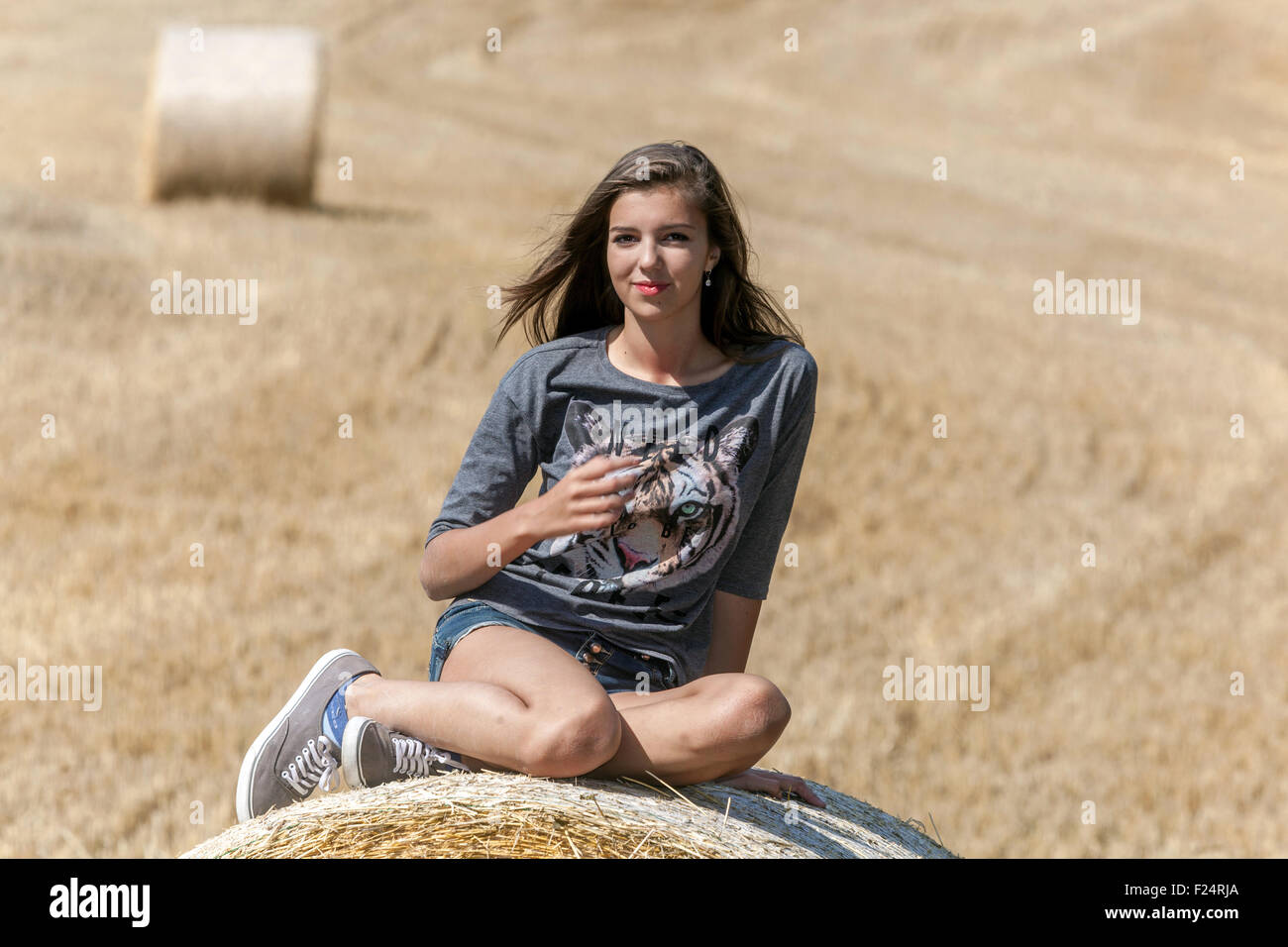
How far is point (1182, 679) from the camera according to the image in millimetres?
7914

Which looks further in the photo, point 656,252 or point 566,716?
point 656,252

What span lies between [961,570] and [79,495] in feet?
18.6

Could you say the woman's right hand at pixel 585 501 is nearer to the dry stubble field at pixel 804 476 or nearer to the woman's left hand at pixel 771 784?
the woman's left hand at pixel 771 784

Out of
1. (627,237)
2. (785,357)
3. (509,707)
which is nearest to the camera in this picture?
(509,707)

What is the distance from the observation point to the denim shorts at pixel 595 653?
11.2ft

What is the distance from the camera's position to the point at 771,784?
3.66 m

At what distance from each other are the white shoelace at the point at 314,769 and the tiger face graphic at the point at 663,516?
785 millimetres

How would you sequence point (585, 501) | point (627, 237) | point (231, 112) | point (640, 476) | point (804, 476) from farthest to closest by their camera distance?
point (231, 112) → point (804, 476) → point (627, 237) → point (640, 476) → point (585, 501)

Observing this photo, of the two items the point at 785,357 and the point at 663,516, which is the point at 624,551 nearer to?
the point at 663,516

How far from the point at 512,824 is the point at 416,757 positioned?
0.35 metres

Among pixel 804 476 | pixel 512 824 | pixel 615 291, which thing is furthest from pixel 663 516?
pixel 804 476

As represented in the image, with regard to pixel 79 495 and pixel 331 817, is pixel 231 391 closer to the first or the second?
pixel 79 495

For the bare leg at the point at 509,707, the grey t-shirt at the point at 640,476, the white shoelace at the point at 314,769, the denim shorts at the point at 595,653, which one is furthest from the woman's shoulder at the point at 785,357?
the white shoelace at the point at 314,769

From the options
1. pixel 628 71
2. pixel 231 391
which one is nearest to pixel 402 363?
pixel 231 391
